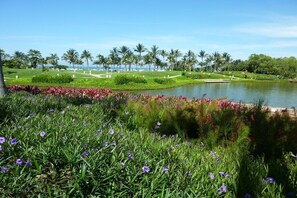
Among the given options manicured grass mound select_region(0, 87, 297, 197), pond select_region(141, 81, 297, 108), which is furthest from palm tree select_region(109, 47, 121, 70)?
manicured grass mound select_region(0, 87, 297, 197)

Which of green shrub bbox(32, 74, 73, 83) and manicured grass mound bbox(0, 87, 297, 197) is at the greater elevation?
manicured grass mound bbox(0, 87, 297, 197)

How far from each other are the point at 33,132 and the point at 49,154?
2.85 ft

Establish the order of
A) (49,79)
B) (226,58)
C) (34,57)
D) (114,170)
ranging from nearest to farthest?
(114,170)
(49,79)
(34,57)
(226,58)

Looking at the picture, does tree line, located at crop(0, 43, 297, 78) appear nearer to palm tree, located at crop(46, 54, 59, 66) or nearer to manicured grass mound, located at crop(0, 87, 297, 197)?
palm tree, located at crop(46, 54, 59, 66)

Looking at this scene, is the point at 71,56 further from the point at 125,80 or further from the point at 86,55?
the point at 125,80

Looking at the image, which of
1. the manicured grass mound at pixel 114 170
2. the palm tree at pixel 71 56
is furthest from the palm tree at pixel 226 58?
the manicured grass mound at pixel 114 170

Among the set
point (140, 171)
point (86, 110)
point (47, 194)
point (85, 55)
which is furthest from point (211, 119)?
point (85, 55)

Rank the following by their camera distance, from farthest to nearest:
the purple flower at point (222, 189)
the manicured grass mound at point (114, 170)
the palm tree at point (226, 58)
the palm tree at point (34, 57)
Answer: the palm tree at point (226, 58), the palm tree at point (34, 57), the purple flower at point (222, 189), the manicured grass mound at point (114, 170)

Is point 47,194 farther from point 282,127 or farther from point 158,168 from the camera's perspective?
point 282,127

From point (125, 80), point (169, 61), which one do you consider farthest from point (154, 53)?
point (125, 80)

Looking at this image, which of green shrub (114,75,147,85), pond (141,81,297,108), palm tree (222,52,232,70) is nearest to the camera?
pond (141,81,297,108)

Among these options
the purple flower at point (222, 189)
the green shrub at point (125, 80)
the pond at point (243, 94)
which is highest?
the purple flower at point (222, 189)

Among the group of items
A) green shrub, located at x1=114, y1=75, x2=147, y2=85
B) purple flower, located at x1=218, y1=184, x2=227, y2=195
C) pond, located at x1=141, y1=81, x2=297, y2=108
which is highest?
purple flower, located at x1=218, y1=184, x2=227, y2=195

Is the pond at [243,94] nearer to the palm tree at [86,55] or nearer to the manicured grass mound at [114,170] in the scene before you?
the manicured grass mound at [114,170]
